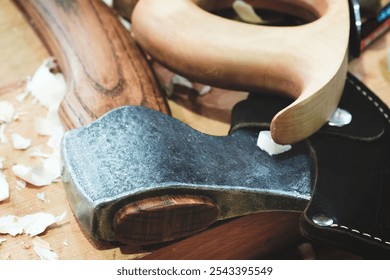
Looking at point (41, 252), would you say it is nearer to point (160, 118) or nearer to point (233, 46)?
point (160, 118)

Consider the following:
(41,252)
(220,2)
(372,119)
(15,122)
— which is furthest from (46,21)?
(372,119)

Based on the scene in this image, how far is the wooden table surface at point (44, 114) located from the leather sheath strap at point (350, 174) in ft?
0.34

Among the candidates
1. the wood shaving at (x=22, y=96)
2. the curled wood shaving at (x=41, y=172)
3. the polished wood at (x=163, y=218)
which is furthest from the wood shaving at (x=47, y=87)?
the polished wood at (x=163, y=218)

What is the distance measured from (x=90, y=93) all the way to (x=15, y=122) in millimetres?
158

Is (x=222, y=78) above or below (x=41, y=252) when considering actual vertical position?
above

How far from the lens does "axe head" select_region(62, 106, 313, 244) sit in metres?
0.67

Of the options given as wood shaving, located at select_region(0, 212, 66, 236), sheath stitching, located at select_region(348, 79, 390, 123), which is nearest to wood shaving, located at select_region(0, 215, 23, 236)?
wood shaving, located at select_region(0, 212, 66, 236)

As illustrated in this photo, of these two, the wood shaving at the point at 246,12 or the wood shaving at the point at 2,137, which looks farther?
the wood shaving at the point at 246,12

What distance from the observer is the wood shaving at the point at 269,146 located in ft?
2.52

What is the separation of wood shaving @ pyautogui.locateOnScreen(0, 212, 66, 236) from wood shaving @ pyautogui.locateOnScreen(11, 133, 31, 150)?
0.43 ft

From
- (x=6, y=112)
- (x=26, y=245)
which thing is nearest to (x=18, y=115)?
(x=6, y=112)

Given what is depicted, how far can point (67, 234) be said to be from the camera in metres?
0.77

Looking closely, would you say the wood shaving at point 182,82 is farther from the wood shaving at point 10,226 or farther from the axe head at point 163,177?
the wood shaving at point 10,226

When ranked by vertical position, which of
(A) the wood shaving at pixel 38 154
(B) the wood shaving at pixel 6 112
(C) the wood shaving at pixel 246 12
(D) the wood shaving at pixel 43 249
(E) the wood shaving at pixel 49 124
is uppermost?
(C) the wood shaving at pixel 246 12
